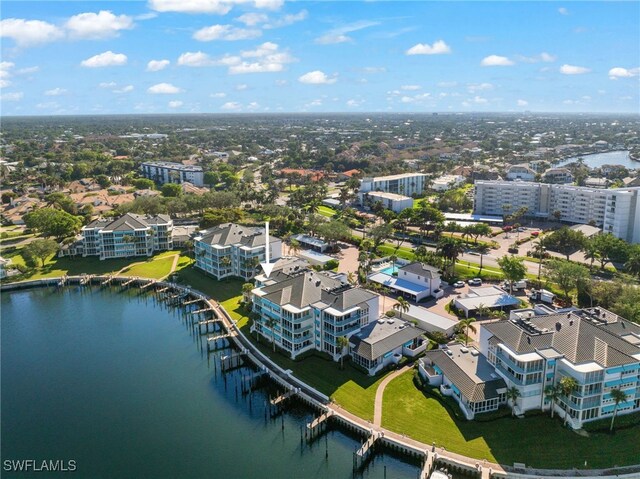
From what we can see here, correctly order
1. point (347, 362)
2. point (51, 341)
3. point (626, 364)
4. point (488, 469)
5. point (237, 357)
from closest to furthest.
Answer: point (488, 469) < point (626, 364) < point (347, 362) < point (237, 357) < point (51, 341)

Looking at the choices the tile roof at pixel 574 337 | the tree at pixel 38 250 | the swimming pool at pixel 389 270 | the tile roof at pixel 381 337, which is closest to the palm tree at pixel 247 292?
the tile roof at pixel 381 337

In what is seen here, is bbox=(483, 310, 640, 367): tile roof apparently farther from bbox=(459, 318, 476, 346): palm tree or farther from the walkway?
the walkway

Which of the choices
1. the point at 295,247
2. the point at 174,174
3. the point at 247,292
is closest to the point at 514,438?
the point at 247,292

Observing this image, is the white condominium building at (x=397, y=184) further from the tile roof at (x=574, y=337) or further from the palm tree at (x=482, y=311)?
the tile roof at (x=574, y=337)

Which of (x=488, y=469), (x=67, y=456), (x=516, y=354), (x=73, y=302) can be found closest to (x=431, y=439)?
(x=488, y=469)

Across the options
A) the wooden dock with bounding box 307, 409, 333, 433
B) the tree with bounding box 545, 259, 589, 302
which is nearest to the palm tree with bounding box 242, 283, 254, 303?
the wooden dock with bounding box 307, 409, 333, 433

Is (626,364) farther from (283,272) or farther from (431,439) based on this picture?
(283,272)

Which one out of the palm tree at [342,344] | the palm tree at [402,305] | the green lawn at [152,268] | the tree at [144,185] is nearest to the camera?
the palm tree at [342,344]
